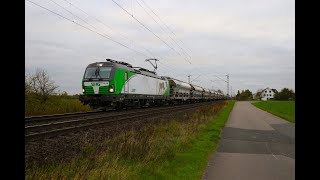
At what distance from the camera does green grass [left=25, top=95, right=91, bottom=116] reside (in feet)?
83.8

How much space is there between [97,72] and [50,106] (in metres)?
4.73

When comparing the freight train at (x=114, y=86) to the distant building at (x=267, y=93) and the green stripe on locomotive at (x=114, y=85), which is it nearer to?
the green stripe on locomotive at (x=114, y=85)

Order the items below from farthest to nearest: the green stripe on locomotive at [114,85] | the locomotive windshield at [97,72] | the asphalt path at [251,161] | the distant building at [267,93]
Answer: the distant building at [267,93]
the locomotive windshield at [97,72]
the green stripe on locomotive at [114,85]
the asphalt path at [251,161]

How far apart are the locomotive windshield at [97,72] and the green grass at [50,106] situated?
3.74 metres

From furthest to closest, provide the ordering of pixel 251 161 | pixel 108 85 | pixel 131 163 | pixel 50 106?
pixel 50 106, pixel 108 85, pixel 251 161, pixel 131 163

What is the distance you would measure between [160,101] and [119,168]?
3600cm

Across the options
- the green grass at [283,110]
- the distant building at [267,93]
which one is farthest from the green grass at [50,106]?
the distant building at [267,93]

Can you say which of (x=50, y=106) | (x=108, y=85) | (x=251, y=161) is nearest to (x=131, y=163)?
(x=251, y=161)

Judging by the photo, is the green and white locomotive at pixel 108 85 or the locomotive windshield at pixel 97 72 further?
the locomotive windshield at pixel 97 72

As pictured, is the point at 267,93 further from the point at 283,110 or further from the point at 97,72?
the point at 97,72

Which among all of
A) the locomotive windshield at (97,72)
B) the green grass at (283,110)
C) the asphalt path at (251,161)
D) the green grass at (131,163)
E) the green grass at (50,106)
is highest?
the locomotive windshield at (97,72)

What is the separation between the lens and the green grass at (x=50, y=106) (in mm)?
25547

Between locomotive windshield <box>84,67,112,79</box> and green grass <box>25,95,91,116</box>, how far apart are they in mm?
3740

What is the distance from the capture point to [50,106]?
1095 inches
